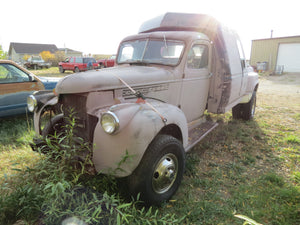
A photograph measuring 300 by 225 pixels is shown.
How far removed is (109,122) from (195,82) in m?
2.10

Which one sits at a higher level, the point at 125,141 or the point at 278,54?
the point at 278,54

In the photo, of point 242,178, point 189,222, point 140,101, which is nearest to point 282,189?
point 242,178

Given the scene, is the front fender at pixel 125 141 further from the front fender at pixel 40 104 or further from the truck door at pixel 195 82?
the truck door at pixel 195 82

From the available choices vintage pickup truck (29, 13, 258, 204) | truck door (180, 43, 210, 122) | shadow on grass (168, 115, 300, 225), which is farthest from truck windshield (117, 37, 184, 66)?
shadow on grass (168, 115, 300, 225)

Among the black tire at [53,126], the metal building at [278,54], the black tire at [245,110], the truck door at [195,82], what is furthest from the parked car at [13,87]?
the metal building at [278,54]

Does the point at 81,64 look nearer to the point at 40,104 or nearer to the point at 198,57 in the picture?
the point at 40,104

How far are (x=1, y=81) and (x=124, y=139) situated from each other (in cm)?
434

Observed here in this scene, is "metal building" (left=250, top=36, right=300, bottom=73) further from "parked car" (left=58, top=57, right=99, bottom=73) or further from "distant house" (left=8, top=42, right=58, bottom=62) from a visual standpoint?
"distant house" (left=8, top=42, right=58, bottom=62)

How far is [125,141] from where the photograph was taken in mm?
2037

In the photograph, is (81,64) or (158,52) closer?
(158,52)

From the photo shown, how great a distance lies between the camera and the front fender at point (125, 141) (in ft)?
6.70

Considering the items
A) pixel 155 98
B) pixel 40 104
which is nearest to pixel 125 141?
pixel 155 98

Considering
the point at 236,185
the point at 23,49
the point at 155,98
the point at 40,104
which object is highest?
the point at 23,49

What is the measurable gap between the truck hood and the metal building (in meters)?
21.5
